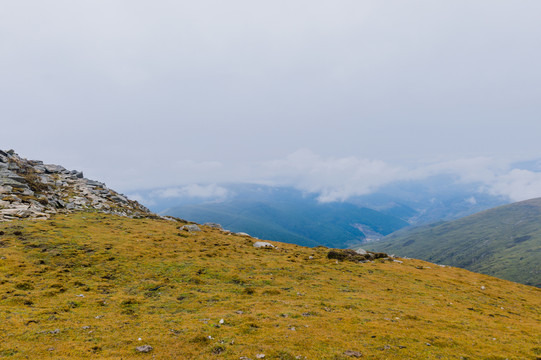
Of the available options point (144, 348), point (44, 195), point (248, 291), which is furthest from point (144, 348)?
point (44, 195)

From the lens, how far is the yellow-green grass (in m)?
15.7

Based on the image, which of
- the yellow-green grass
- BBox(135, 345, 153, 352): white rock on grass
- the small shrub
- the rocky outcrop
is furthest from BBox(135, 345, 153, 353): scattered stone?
the rocky outcrop

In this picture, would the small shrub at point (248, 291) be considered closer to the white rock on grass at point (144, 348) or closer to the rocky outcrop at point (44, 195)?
the white rock on grass at point (144, 348)

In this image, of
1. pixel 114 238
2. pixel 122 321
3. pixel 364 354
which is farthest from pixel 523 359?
pixel 114 238

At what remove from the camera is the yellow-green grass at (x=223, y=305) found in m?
15.7

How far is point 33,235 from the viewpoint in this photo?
34.7m

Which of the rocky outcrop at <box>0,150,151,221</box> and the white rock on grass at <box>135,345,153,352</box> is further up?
the rocky outcrop at <box>0,150,151,221</box>

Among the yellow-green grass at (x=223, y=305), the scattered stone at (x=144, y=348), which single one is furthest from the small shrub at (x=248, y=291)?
the scattered stone at (x=144, y=348)

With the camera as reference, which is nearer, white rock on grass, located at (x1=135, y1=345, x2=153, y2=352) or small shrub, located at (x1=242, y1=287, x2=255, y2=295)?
white rock on grass, located at (x1=135, y1=345, x2=153, y2=352)

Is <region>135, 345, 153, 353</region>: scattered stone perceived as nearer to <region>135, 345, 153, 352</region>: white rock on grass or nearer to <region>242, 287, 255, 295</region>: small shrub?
<region>135, 345, 153, 352</region>: white rock on grass

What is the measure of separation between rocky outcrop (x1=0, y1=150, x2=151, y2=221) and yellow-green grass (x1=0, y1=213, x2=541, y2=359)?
24.7 feet

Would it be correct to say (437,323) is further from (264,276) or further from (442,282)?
(442,282)

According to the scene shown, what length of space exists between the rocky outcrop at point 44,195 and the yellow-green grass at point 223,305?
7543mm

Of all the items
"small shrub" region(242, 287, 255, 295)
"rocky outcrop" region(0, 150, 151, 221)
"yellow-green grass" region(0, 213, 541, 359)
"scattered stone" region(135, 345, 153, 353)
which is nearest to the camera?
"scattered stone" region(135, 345, 153, 353)
